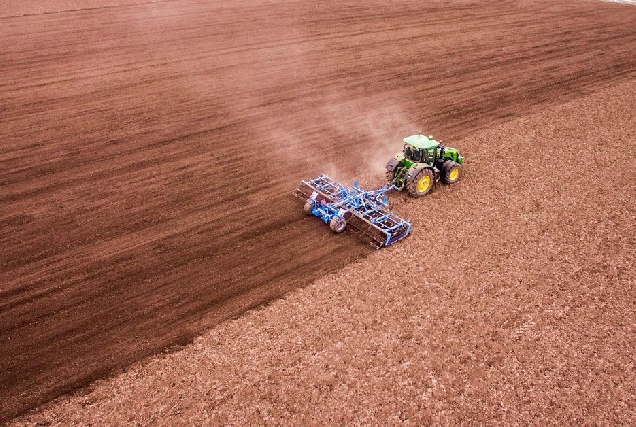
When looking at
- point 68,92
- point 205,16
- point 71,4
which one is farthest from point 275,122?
point 71,4

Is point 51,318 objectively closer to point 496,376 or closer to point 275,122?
point 496,376

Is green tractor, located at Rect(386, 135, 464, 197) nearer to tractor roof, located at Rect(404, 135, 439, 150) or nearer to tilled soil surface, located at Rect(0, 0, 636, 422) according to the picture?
tractor roof, located at Rect(404, 135, 439, 150)

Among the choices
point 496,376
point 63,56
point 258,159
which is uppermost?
point 63,56

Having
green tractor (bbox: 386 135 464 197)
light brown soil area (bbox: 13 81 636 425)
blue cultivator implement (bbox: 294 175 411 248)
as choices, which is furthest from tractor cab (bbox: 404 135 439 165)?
light brown soil area (bbox: 13 81 636 425)

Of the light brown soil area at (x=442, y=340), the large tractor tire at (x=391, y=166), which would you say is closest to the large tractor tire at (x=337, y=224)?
the light brown soil area at (x=442, y=340)

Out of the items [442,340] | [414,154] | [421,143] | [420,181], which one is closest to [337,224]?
[420,181]

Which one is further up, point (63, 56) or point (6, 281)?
point (63, 56)

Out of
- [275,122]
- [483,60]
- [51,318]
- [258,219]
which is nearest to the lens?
[51,318]

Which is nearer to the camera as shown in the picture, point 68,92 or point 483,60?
point 68,92

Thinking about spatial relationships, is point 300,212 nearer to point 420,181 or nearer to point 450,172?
point 420,181
